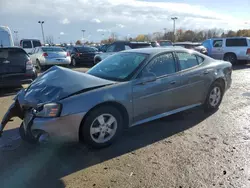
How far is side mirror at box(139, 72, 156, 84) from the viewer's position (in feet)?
12.4

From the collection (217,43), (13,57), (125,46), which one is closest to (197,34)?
(217,43)

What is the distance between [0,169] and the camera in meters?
3.00

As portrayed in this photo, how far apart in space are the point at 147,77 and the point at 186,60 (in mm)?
1240

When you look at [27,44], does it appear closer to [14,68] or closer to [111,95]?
[14,68]

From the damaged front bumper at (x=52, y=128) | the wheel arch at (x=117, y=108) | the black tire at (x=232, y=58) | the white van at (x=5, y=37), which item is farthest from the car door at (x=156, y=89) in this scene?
the black tire at (x=232, y=58)

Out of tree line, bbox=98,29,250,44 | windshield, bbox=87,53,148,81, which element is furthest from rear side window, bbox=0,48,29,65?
tree line, bbox=98,29,250,44

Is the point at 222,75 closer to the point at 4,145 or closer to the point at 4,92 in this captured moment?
the point at 4,145

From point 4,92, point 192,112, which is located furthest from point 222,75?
point 4,92

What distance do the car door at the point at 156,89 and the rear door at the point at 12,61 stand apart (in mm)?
5069

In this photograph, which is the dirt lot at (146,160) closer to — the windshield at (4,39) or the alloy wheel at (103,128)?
the alloy wheel at (103,128)

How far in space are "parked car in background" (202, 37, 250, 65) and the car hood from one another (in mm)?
13336

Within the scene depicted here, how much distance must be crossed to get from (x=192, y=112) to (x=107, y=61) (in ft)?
7.54

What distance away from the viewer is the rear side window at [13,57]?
23.1 ft

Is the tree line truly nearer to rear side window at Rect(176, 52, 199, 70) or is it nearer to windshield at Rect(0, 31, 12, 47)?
windshield at Rect(0, 31, 12, 47)
